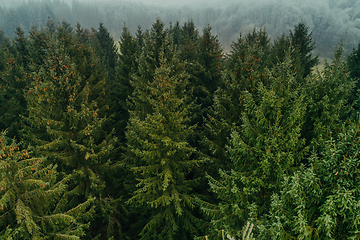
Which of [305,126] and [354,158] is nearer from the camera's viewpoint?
[354,158]

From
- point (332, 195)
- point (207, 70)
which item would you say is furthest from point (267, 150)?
point (207, 70)

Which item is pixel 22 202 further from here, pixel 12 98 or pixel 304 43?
pixel 304 43

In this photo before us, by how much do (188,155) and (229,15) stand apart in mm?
111183

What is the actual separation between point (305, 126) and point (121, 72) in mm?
14736

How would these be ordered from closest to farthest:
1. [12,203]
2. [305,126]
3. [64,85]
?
[12,203], [305,126], [64,85]

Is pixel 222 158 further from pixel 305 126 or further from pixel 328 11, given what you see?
pixel 328 11

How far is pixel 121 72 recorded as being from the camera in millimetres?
16547

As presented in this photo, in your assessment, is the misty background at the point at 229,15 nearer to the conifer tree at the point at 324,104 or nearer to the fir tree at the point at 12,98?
the conifer tree at the point at 324,104

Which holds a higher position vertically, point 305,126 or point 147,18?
point 147,18

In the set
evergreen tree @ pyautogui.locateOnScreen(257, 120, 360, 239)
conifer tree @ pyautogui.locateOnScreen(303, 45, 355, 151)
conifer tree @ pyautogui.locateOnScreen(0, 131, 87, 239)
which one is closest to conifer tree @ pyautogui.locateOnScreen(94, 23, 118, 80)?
conifer tree @ pyautogui.locateOnScreen(0, 131, 87, 239)

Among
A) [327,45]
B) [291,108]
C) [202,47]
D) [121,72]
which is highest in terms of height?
[327,45]

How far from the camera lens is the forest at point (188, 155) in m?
4.45

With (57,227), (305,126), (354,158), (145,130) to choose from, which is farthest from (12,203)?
(305,126)

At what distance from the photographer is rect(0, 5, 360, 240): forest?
445 centimetres
